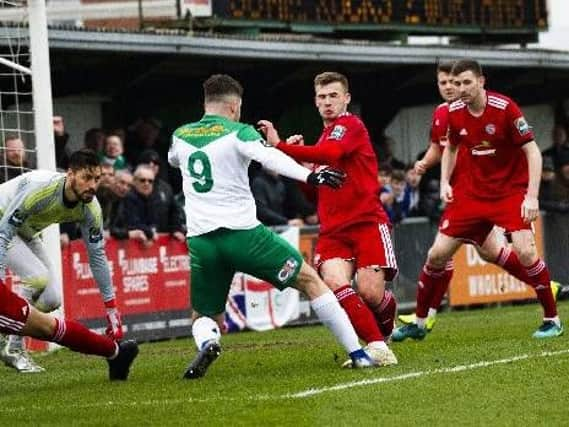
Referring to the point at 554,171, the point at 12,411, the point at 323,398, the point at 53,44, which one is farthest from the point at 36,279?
the point at 554,171

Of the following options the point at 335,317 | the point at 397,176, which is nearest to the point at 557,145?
the point at 397,176

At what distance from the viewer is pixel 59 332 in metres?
11.9

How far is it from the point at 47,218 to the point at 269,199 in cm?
808

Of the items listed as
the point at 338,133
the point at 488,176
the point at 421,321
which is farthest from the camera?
the point at 421,321

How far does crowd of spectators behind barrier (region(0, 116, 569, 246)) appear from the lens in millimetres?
18844

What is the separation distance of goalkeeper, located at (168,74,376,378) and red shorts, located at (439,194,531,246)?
Result: 121 inches

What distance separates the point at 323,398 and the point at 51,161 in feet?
21.8

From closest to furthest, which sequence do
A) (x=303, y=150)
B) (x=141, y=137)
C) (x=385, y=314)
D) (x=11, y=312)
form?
(x=11, y=312), (x=303, y=150), (x=385, y=314), (x=141, y=137)

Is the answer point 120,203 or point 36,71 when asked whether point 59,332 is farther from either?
point 120,203

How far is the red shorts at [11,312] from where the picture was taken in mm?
11500

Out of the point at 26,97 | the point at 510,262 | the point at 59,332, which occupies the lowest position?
the point at 510,262

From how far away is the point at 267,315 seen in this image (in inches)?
811

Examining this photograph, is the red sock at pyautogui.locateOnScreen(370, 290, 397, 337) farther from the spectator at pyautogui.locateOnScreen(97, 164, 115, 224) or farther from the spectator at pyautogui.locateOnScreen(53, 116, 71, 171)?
the spectator at pyautogui.locateOnScreen(53, 116, 71, 171)

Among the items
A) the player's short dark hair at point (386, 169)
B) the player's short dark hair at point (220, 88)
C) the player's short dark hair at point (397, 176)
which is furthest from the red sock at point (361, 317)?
the player's short dark hair at point (386, 169)
